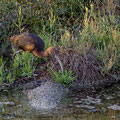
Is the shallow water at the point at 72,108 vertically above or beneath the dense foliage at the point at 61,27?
beneath

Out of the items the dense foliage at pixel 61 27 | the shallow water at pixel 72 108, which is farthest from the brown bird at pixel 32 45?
the shallow water at pixel 72 108

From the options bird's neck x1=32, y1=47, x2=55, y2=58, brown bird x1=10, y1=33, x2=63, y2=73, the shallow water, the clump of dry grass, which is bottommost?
the shallow water

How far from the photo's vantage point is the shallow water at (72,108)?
471 cm

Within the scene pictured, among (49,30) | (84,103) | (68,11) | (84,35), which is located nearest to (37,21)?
(49,30)

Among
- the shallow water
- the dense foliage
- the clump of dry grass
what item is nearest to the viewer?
the shallow water

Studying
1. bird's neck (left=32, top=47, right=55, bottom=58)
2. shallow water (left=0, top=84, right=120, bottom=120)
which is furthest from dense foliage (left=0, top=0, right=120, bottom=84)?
shallow water (left=0, top=84, right=120, bottom=120)

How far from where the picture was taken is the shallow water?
15.4 ft

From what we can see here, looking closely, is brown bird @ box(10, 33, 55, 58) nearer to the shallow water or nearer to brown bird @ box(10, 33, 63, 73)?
brown bird @ box(10, 33, 63, 73)

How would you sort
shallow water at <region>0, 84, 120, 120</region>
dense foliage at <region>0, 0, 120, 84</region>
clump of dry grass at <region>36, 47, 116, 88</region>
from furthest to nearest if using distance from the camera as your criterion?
dense foliage at <region>0, 0, 120, 84</region>, clump of dry grass at <region>36, 47, 116, 88</region>, shallow water at <region>0, 84, 120, 120</region>

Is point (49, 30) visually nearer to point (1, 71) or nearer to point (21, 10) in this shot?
point (21, 10)

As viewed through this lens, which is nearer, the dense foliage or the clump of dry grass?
the clump of dry grass

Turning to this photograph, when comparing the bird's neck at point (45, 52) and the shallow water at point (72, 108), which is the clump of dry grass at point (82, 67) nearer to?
the bird's neck at point (45, 52)

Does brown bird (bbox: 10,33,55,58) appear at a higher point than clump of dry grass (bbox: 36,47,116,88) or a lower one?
higher

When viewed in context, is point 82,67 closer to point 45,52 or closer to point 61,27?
point 45,52
